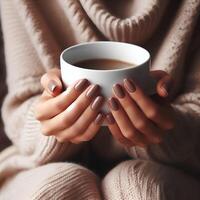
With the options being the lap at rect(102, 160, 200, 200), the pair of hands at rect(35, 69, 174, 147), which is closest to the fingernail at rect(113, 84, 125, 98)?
the pair of hands at rect(35, 69, 174, 147)

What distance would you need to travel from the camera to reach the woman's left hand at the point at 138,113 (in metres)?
0.52

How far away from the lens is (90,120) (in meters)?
0.56

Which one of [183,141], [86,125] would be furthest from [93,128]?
[183,141]

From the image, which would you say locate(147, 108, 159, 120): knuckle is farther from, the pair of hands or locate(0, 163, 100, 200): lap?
locate(0, 163, 100, 200): lap

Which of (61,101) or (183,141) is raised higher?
(61,101)

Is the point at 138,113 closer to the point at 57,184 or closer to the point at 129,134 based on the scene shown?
the point at 129,134

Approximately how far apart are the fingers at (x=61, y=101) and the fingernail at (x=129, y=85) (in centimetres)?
5

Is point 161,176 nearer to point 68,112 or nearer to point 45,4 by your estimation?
point 68,112

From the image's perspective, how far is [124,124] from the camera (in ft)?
1.86

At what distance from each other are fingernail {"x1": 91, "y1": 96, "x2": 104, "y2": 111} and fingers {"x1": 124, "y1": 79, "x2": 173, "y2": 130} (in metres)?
0.03

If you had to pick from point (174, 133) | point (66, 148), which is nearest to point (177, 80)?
point (174, 133)

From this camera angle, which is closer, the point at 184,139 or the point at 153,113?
the point at 153,113

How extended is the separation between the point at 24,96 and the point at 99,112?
29cm

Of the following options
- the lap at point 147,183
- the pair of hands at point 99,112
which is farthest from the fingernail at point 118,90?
the lap at point 147,183
